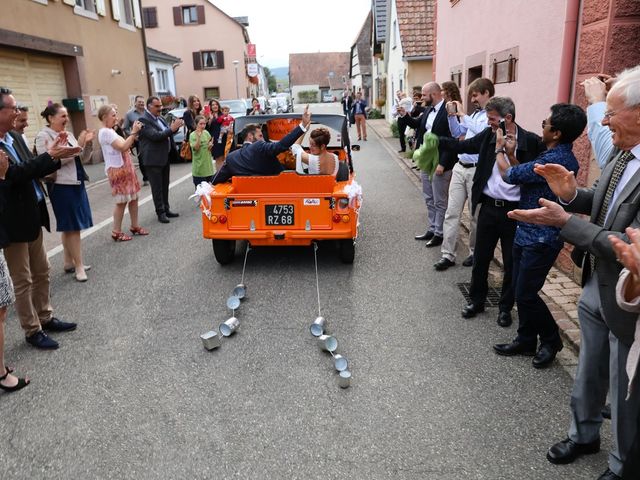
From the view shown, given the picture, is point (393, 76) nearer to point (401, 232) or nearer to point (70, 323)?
point (401, 232)

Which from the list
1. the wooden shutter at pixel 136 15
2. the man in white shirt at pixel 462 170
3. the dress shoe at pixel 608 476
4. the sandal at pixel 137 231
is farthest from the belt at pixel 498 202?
the wooden shutter at pixel 136 15

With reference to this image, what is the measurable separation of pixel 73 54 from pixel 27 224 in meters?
13.0

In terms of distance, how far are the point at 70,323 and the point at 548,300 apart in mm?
4230

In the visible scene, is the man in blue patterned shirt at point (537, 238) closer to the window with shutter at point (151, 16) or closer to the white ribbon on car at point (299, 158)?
the white ribbon on car at point (299, 158)

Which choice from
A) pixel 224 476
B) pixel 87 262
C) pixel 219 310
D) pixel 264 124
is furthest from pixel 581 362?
pixel 264 124

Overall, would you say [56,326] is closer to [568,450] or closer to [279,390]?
[279,390]

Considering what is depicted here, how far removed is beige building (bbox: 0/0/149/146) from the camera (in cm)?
1257

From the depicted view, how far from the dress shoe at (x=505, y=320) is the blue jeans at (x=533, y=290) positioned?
0.50 m

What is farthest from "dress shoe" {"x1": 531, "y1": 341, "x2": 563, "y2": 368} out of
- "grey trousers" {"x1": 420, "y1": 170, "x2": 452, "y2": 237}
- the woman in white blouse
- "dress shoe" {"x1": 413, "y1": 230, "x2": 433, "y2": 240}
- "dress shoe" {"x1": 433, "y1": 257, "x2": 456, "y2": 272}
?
"dress shoe" {"x1": 413, "y1": 230, "x2": 433, "y2": 240}

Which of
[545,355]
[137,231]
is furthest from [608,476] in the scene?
[137,231]

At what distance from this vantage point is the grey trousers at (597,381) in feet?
7.53

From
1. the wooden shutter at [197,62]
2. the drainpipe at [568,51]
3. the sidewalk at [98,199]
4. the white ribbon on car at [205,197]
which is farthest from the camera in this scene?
the wooden shutter at [197,62]

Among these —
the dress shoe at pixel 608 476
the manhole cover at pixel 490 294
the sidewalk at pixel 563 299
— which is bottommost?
the manhole cover at pixel 490 294

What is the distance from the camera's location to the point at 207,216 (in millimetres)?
5578
